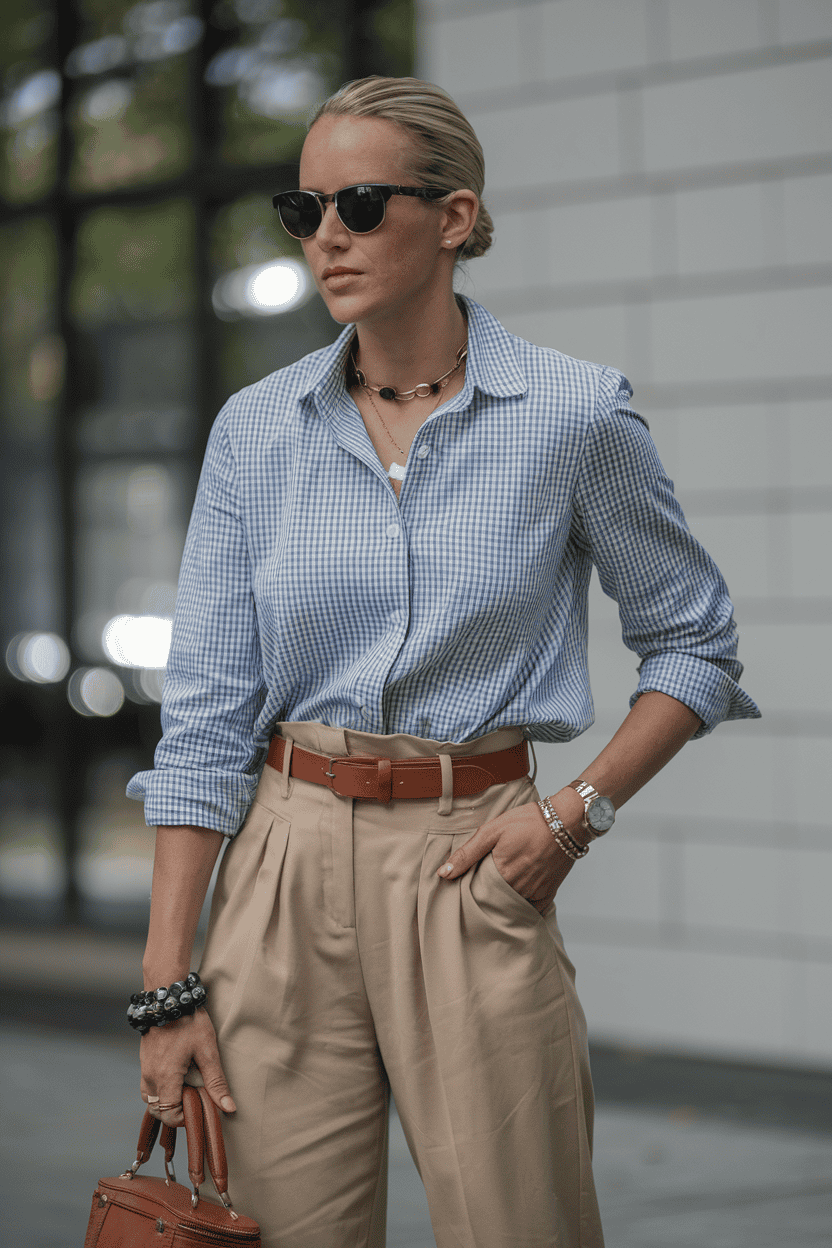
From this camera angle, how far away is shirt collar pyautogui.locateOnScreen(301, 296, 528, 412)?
4.72ft

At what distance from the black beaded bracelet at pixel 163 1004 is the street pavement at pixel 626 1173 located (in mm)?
1497

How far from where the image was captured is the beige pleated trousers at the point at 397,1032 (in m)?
1.39

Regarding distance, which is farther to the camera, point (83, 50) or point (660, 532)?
point (83, 50)

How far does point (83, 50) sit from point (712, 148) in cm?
289

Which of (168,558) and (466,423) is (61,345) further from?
(466,423)

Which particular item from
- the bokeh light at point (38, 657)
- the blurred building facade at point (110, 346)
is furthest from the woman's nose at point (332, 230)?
the bokeh light at point (38, 657)

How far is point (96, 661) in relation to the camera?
16.3 ft

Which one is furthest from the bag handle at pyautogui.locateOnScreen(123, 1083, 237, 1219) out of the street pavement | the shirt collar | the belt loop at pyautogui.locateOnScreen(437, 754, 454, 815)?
the street pavement

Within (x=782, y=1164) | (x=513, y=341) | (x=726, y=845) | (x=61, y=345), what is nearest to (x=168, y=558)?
(x=61, y=345)

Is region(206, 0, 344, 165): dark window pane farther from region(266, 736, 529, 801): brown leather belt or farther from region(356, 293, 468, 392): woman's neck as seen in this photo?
region(266, 736, 529, 801): brown leather belt

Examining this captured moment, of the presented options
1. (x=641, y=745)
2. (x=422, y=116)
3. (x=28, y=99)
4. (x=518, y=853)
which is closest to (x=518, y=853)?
(x=518, y=853)

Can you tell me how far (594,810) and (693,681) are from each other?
208 mm

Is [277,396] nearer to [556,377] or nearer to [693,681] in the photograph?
[556,377]

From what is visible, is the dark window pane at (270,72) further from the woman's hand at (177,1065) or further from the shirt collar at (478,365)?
the woman's hand at (177,1065)
